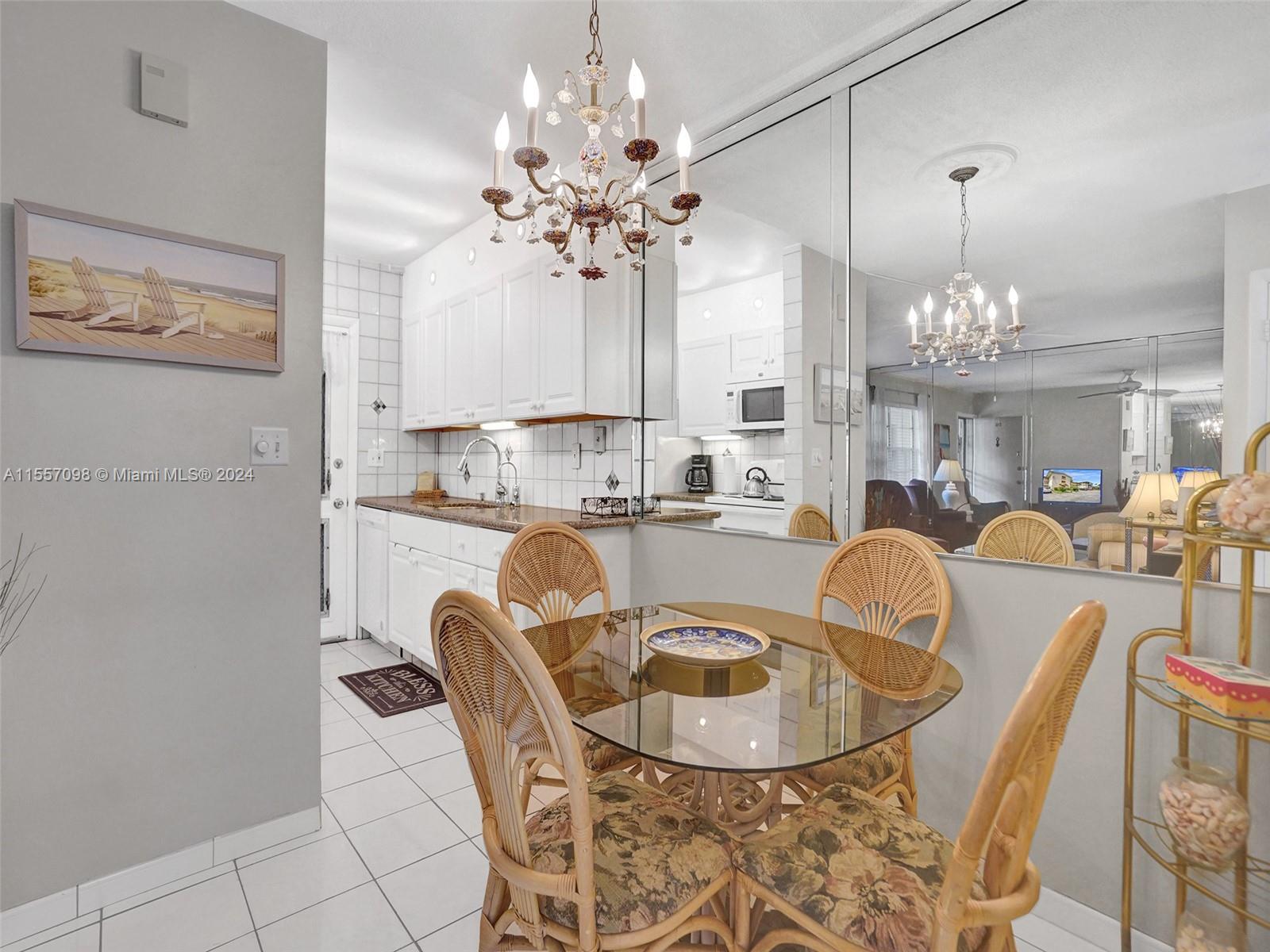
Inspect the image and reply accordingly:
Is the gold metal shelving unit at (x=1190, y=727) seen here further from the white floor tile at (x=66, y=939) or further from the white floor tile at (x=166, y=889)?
the white floor tile at (x=66, y=939)

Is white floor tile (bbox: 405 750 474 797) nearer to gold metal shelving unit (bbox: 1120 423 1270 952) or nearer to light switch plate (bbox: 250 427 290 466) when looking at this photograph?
light switch plate (bbox: 250 427 290 466)

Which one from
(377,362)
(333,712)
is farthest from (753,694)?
(377,362)

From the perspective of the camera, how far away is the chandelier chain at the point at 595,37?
165cm

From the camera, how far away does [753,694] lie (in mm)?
1296

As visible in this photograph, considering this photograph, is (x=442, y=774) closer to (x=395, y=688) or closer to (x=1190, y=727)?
(x=395, y=688)

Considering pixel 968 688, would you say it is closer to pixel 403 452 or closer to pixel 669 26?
pixel 669 26

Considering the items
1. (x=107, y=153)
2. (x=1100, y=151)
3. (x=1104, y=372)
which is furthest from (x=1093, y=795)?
(x=107, y=153)

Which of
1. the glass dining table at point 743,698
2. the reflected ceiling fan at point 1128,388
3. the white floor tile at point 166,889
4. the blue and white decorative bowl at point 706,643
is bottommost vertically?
the white floor tile at point 166,889

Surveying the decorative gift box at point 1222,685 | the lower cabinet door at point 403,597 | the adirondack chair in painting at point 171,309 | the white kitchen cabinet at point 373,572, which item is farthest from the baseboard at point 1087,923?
the white kitchen cabinet at point 373,572

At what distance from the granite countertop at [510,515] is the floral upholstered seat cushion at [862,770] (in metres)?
1.31

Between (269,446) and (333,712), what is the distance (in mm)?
1657

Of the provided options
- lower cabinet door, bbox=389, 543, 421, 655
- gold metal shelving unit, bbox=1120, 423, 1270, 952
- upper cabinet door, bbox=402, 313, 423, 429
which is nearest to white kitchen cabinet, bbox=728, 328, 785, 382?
gold metal shelving unit, bbox=1120, 423, 1270, 952

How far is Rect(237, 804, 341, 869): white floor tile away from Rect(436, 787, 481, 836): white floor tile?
13.8 inches

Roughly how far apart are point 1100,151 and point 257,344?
8.23 ft
